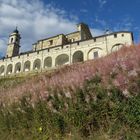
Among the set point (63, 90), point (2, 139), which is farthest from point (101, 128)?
point (2, 139)

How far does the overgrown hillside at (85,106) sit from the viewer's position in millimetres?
4770

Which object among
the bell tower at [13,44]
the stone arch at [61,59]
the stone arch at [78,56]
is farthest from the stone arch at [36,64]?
the bell tower at [13,44]

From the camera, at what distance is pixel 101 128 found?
508 cm

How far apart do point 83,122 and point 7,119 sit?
9.45 ft

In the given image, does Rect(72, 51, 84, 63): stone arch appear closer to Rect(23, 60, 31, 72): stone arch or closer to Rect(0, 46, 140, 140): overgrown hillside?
Rect(23, 60, 31, 72): stone arch

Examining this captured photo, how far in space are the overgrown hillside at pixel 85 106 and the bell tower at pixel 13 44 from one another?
65.3 m

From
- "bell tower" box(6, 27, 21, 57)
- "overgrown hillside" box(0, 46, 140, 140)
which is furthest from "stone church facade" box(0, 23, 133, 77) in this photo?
"overgrown hillside" box(0, 46, 140, 140)

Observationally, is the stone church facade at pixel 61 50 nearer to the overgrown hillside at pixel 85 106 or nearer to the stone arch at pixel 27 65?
the stone arch at pixel 27 65

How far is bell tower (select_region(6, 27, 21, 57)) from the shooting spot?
69875 millimetres

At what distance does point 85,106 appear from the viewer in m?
5.34

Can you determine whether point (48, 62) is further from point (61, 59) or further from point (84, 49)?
point (84, 49)

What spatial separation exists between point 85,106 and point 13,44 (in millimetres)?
69086

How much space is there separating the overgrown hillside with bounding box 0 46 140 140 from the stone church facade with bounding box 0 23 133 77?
38.0m

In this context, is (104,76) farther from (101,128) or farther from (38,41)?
(38,41)
